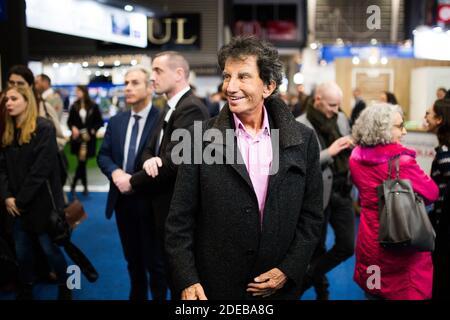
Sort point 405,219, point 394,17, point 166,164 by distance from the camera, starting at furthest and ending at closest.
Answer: point 394,17
point 166,164
point 405,219

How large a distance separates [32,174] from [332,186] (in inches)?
81.8

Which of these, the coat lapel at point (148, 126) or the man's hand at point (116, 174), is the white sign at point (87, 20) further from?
the man's hand at point (116, 174)

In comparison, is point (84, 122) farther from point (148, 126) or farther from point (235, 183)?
point (235, 183)

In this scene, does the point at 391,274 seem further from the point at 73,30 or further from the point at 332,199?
the point at 73,30

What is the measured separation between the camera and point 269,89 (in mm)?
2045

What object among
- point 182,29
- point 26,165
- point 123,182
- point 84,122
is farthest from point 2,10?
point 182,29

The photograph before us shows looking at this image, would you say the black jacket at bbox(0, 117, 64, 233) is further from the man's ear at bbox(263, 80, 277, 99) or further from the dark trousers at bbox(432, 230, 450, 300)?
the dark trousers at bbox(432, 230, 450, 300)

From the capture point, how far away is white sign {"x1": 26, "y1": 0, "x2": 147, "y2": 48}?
3.52 meters

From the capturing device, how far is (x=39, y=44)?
17547mm

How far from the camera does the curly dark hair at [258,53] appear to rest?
1960mm

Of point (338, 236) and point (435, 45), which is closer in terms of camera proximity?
point (435, 45)

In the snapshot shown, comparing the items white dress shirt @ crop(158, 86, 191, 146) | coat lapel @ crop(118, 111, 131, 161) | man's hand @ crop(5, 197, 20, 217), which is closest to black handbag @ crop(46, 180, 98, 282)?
man's hand @ crop(5, 197, 20, 217)
